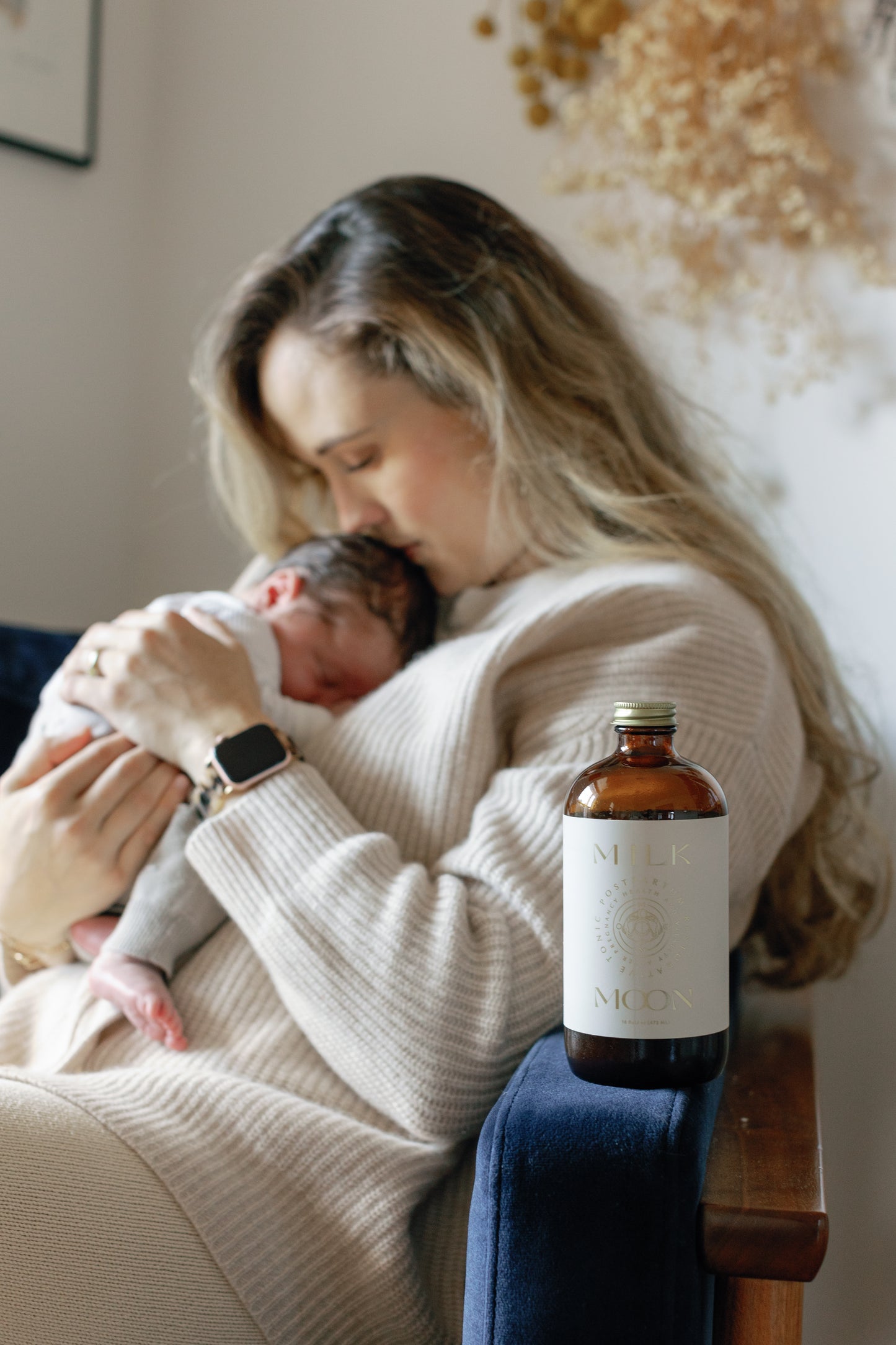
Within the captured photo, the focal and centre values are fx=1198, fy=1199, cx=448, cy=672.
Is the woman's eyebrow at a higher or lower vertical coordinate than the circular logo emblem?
higher

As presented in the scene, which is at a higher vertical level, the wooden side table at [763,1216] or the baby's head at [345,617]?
the baby's head at [345,617]

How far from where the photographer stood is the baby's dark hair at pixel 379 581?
1.40 metres

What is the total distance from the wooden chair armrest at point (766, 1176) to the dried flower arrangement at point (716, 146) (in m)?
1.14

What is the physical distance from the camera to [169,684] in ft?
3.74

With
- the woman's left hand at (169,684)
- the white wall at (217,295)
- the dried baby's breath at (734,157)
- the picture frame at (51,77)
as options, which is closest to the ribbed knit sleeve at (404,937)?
the woman's left hand at (169,684)

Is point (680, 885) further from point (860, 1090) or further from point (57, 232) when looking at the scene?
point (57, 232)

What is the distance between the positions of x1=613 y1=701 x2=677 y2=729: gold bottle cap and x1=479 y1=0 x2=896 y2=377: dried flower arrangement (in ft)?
3.91

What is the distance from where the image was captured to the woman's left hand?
111cm

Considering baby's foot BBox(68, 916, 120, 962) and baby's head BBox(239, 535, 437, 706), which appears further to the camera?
baby's head BBox(239, 535, 437, 706)

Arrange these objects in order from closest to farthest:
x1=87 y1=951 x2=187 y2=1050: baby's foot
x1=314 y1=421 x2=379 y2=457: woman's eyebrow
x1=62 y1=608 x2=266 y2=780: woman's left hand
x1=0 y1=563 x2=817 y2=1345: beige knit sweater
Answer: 1. x1=0 y1=563 x2=817 y2=1345: beige knit sweater
2. x1=87 y1=951 x2=187 y2=1050: baby's foot
3. x1=62 y1=608 x2=266 y2=780: woman's left hand
4. x1=314 y1=421 x2=379 y2=457: woman's eyebrow

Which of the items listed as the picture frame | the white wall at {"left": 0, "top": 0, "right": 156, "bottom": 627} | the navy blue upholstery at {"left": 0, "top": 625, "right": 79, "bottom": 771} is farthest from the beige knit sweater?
the picture frame

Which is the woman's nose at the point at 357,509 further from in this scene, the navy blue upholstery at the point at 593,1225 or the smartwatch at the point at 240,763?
the navy blue upholstery at the point at 593,1225

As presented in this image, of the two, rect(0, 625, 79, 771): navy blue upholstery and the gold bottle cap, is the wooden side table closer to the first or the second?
the gold bottle cap

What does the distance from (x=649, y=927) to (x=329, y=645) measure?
0.75m
